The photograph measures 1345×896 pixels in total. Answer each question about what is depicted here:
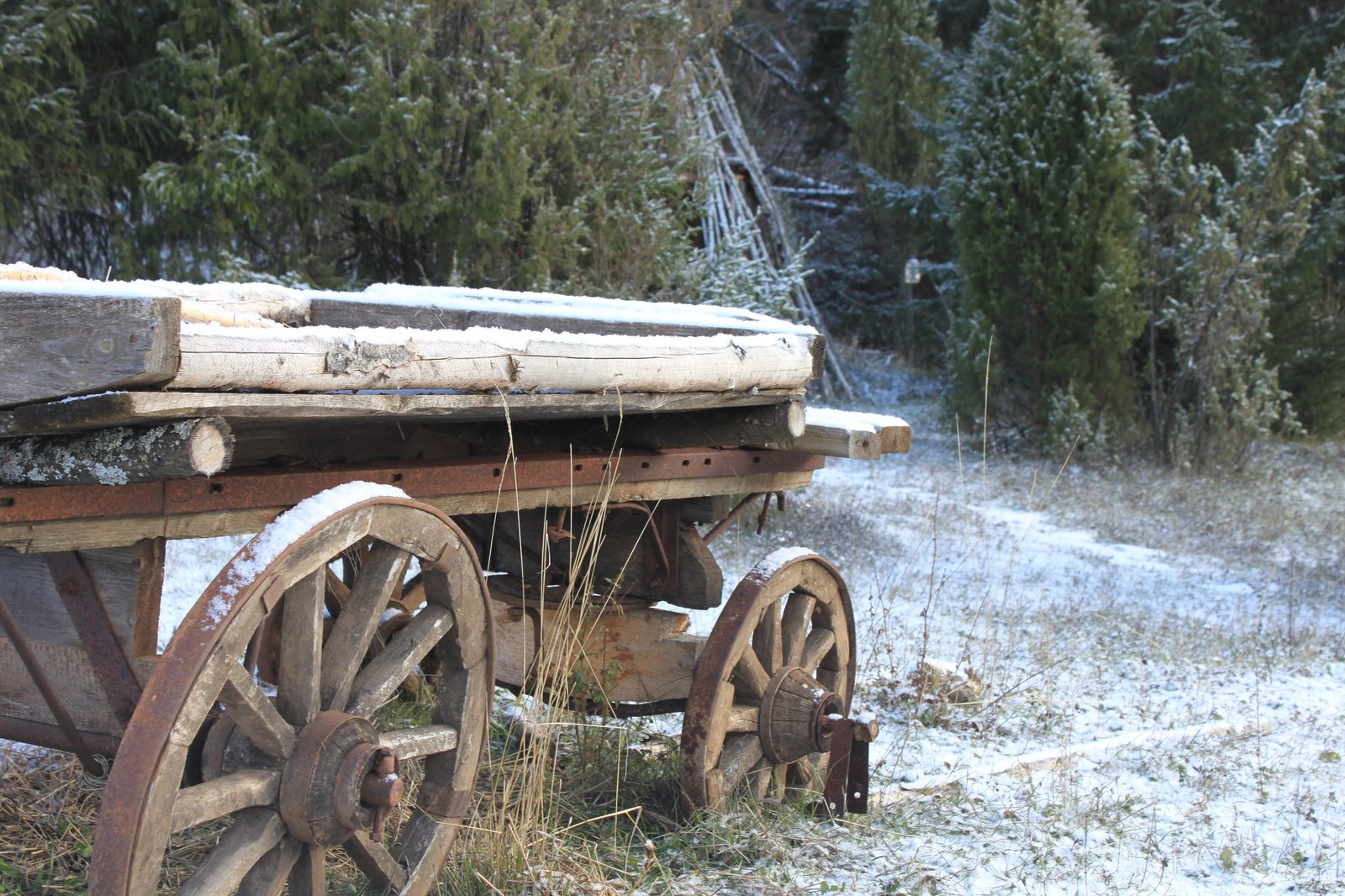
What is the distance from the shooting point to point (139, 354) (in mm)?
1530

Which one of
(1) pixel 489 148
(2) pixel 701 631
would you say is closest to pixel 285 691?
(2) pixel 701 631

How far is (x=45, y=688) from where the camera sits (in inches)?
80.7

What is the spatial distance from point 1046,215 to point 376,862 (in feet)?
32.2

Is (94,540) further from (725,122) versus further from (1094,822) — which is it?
(725,122)

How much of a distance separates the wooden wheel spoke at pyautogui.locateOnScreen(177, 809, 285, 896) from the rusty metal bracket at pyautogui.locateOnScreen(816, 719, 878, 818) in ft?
5.11

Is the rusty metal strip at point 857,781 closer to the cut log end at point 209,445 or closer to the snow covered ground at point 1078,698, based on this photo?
the snow covered ground at point 1078,698

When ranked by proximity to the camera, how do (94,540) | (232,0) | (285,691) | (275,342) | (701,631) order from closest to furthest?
1. (275,342)
2. (94,540)
3. (285,691)
4. (701,631)
5. (232,0)

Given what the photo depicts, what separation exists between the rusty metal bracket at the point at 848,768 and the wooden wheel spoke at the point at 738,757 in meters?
0.20

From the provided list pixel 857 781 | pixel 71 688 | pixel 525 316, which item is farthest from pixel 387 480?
pixel 857 781

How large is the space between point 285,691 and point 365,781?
8.3 inches

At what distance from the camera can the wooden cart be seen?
5.46ft

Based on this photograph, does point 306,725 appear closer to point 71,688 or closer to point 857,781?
point 71,688

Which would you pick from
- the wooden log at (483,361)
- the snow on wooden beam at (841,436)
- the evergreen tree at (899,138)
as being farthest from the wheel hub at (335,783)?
the evergreen tree at (899,138)

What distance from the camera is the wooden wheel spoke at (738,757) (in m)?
2.96
